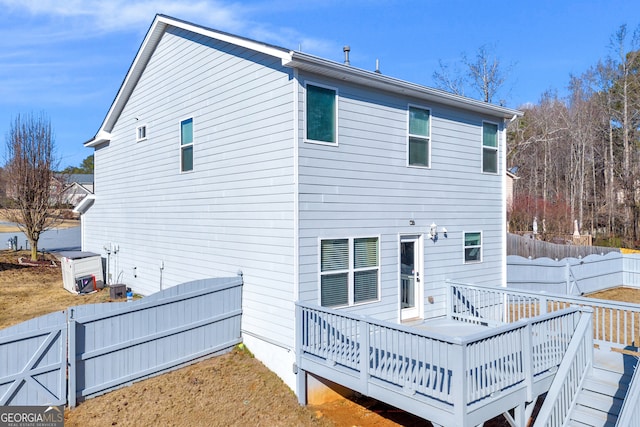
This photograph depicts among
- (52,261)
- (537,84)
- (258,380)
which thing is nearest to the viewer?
(258,380)

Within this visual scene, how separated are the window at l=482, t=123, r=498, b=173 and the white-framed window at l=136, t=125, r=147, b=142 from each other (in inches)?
353

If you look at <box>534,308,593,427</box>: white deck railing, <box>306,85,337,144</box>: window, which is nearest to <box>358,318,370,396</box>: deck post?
<box>534,308,593,427</box>: white deck railing

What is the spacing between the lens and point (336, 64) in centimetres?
684

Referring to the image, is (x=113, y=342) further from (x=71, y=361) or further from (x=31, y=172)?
(x=31, y=172)

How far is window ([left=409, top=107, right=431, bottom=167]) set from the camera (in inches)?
340

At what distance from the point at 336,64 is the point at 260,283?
157 inches

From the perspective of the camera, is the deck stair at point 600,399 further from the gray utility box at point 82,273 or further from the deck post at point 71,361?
the gray utility box at point 82,273

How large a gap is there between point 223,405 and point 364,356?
2274 millimetres

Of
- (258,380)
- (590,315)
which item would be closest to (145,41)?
(258,380)

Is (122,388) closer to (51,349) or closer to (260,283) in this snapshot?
(51,349)

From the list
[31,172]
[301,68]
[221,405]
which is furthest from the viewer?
[31,172]

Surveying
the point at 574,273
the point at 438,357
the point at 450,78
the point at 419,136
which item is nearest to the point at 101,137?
the point at 419,136

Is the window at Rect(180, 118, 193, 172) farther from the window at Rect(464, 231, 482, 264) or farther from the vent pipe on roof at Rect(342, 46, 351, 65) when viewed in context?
the window at Rect(464, 231, 482, 264)

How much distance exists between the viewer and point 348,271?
7426 millimetres
